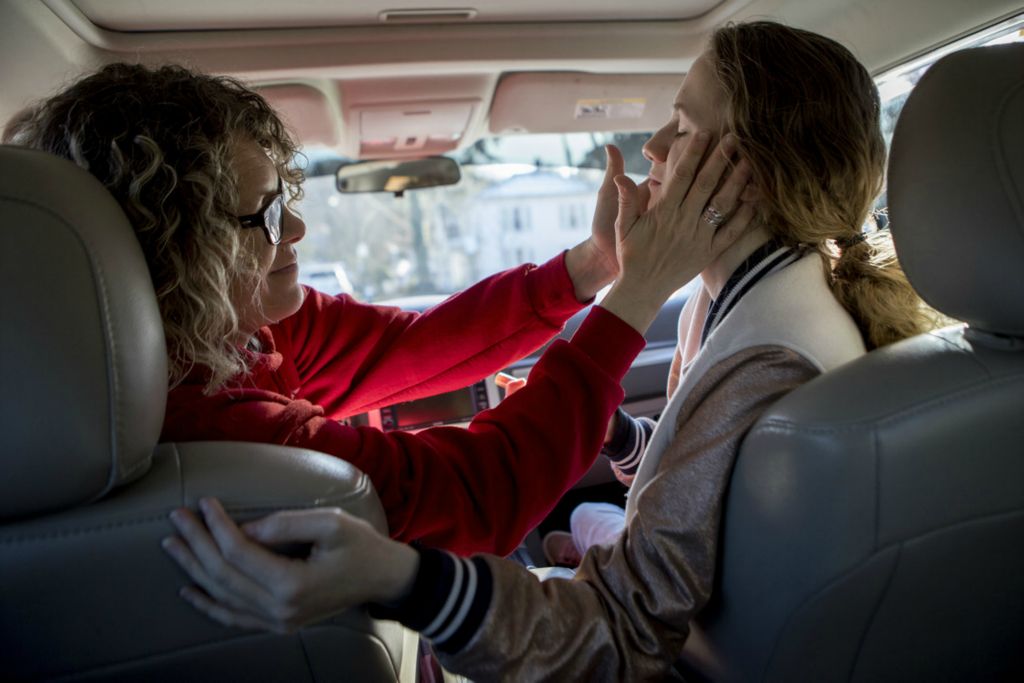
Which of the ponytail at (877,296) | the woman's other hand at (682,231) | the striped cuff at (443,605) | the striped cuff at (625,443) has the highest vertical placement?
the woman's other hand at (682,231)

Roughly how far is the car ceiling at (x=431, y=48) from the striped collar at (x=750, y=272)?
0.88 m

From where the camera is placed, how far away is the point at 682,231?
1.48 metres

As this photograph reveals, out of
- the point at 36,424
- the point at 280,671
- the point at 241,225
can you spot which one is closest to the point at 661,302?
the point at 241,225

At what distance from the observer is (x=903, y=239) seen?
1.13 metres

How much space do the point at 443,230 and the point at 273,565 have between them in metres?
2.97

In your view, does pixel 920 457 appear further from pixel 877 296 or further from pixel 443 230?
pixel 443 230

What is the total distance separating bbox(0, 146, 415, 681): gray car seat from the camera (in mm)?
916

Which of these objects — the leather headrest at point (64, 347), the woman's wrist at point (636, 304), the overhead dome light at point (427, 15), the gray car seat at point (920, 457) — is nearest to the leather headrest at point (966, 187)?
the gray car seat at point (920, 457)

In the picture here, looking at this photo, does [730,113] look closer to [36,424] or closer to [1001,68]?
[1001,68]

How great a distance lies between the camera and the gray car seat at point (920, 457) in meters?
1.02

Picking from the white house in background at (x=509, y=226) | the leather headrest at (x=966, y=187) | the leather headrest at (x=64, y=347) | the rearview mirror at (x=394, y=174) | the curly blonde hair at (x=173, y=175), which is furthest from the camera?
the white house in background at (x=509, y=226)

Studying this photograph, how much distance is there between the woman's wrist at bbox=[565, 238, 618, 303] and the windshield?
4.36 feet

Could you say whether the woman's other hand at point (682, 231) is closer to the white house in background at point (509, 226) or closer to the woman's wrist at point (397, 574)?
the woman's wrist at point (397, 574)

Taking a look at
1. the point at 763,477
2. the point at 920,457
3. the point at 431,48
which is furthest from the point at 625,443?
the point at 431,48
